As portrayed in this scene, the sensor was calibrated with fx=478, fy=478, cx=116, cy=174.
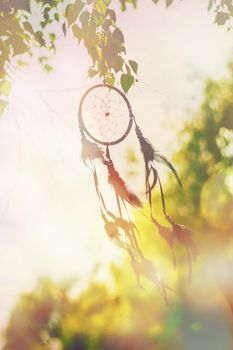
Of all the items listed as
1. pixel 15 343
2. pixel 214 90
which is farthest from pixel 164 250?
pixel 15 343

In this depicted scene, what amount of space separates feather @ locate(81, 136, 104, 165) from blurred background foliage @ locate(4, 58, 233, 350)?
62.4ft

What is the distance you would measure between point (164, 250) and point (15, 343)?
25073 mm

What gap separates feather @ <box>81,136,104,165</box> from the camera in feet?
12.5

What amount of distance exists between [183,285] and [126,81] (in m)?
28.6

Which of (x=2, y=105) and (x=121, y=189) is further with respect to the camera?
(x=2, y=105)

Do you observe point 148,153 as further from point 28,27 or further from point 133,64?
point 28,27

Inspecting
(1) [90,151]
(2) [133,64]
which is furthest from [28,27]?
(1) [90,151]

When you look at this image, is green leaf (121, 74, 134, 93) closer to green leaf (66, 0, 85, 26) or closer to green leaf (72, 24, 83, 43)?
green leaf (72, 24, 83, 43)

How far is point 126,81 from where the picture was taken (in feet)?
11.8

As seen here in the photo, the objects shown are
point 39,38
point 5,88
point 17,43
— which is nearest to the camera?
point 17,43

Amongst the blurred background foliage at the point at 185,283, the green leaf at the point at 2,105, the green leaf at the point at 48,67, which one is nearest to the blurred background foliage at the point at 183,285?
the blurred background foliage at the point at 185,283

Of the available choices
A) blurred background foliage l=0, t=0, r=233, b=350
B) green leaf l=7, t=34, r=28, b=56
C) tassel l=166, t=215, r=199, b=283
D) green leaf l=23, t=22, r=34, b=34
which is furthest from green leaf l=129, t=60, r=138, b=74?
blurred background foliage l=0, t=0, r=233, b=350

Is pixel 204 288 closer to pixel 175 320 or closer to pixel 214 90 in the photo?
pixel 175 320

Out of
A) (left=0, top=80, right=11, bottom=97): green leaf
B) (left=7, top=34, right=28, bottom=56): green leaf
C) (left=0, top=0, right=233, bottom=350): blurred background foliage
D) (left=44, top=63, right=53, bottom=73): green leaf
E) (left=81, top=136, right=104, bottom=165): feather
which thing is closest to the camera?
Answer: (left=81, top=136, right=104, bottom=165): feather
